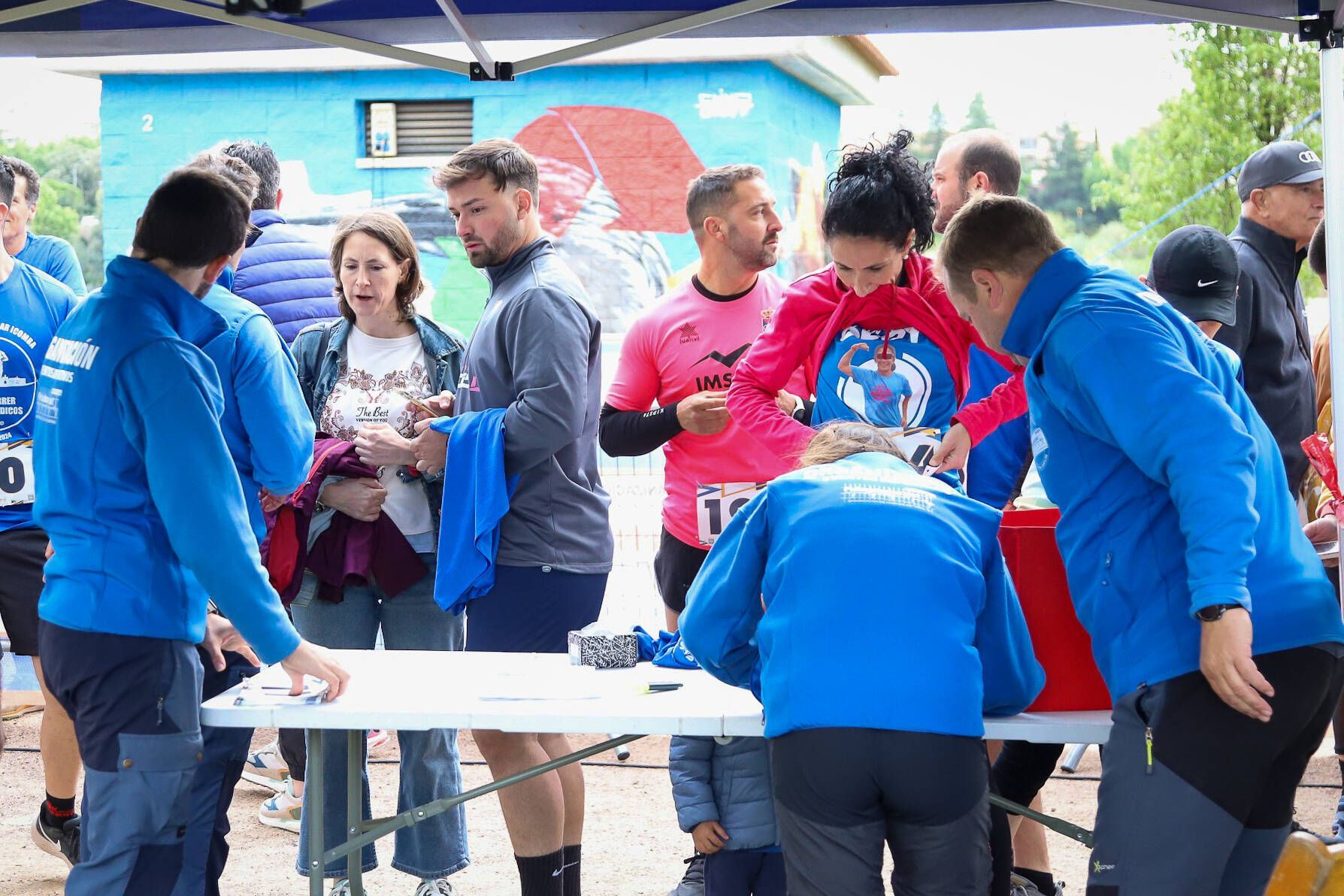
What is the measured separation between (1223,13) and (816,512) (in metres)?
1.74

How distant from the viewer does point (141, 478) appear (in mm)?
2615

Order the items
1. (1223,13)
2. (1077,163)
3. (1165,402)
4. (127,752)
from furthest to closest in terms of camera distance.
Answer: (1077,163) < (1223,13) < (127,752) < (1165,402)

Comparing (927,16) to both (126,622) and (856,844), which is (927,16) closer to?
(856,844)

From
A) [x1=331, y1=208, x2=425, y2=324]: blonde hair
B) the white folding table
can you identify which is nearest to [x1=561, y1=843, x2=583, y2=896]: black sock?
the white folding table

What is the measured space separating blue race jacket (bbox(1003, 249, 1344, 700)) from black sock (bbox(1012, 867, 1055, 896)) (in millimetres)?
1250

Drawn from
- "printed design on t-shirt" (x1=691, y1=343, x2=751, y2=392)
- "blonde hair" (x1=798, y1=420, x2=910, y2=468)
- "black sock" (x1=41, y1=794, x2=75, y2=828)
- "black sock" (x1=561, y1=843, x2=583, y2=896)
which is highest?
"printed design on t-shirt" (x1=691, y1=343, x2=751, y2=392)

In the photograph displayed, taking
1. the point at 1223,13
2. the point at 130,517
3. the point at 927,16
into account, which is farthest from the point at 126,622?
the point at 1223,13

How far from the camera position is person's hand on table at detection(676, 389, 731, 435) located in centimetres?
362

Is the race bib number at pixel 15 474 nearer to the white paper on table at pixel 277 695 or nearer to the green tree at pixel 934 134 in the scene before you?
the white paper on table at pixel 277 695

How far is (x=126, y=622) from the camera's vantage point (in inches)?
102

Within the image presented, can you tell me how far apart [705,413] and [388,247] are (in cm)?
103

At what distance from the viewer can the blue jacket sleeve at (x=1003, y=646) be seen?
256 cm

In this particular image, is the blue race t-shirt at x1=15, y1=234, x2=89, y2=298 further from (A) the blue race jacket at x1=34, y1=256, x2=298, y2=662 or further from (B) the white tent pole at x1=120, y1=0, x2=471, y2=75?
(A) the blue race jacket at x1=34, y1=256, x2=298, y2=662

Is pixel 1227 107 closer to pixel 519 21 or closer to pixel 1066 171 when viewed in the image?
pixel 519 21
